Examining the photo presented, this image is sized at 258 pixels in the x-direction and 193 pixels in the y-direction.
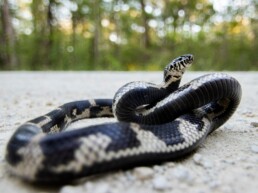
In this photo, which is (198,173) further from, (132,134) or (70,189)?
(70,189)

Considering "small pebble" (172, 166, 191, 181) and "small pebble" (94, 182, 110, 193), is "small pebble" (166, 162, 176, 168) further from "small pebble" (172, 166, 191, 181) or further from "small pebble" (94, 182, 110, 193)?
"small pebble" (94, 182, 110, 193)

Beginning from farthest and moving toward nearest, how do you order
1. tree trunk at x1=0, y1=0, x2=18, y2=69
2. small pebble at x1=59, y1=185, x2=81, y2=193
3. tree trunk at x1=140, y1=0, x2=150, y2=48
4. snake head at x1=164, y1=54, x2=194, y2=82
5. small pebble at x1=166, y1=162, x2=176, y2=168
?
tree trunk at x1=140, y1=0, x2=150, y2=48 → tree trunk at x1=0, y1=0, x2=18, y2=69 → snake head at x1=164, y1=54, x2=194, y2=82 → small pebble at x1=166, y1=162, x2=176, y2=168 → small pebble at x1=59, y1=185, x2=81, y2=193

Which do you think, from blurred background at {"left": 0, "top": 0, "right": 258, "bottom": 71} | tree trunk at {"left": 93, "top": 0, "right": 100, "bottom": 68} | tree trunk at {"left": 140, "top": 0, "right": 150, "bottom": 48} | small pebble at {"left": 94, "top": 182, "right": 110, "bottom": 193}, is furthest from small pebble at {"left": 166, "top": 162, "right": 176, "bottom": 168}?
tree trunk at {"left": 140, "top": 0, "right": 150, "bottom": 48}

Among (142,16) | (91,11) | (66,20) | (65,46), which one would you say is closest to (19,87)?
(65,46)

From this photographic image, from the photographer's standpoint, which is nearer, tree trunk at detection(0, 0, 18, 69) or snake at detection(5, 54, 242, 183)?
snake at detection(5, 54, 242, 183)

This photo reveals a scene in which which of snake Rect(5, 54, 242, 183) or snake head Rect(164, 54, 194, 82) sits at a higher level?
snake head Rect(164, 54, 194, 82)

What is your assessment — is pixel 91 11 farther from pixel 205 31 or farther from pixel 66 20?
pixel 205 31

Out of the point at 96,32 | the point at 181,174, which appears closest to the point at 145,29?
the point at 96,32

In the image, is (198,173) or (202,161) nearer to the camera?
(198,173)
